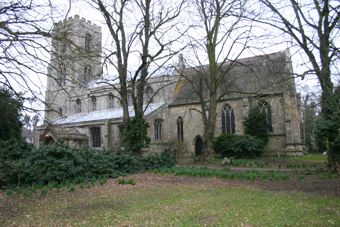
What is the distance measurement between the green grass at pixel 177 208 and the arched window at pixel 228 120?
22.1 m

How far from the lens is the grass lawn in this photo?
7.37 meters

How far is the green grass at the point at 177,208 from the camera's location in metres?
7.33

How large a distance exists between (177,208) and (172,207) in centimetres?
22

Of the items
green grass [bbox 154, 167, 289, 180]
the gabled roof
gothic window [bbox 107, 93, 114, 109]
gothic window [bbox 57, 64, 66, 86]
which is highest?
gothic window [bbox 107, 93, 114, 109]

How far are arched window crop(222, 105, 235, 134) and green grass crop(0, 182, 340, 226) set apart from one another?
22.1m

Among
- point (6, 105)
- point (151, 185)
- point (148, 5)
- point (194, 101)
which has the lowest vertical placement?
point (151, 185)

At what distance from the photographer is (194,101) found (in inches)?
1414

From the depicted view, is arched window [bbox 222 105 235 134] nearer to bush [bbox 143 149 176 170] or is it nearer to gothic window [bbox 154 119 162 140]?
gothic window [bbox 154 119 162 140]

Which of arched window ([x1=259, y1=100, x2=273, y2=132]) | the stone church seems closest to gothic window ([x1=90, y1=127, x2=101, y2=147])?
the stone church

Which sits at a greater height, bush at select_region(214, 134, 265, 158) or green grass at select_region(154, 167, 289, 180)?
bush at select_region(214, 134, 265, 158)

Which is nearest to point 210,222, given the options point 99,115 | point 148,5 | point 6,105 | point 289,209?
point 289,209

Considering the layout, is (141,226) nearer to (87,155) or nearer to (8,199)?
(8,199)

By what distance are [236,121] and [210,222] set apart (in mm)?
26883

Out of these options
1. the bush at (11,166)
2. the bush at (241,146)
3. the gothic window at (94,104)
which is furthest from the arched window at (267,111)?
the gothic window at (94,104)
